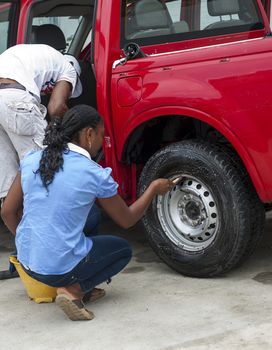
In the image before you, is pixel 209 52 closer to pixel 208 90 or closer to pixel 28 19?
pixel 208 90

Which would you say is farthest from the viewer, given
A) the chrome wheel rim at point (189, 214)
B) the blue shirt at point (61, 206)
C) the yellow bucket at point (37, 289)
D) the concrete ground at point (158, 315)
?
the chrome wheel rim at point (189, 214)

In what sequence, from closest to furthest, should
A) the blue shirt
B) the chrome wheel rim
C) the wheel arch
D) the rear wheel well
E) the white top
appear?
the blue shirt < the wheel arch < the chrome wheel rim < the rear wheel well < the white top

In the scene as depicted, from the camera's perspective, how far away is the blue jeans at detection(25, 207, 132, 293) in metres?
3.90

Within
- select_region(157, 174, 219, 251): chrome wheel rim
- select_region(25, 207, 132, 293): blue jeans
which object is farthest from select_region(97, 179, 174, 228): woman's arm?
select_region(157, 174, 219, 251): chrome wheel rim

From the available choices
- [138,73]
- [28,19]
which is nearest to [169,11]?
[138,73]

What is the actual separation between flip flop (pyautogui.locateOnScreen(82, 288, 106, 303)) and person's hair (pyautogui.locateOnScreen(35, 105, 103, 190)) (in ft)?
2.52

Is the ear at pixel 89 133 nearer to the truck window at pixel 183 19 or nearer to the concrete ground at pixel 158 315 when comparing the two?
the concrete ground at pixel 158 315

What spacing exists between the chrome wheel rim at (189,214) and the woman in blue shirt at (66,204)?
48cm

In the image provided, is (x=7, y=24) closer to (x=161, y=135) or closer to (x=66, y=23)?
(x=66, y=23)

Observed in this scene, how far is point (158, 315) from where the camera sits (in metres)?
3.93

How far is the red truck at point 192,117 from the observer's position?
4.03 metres

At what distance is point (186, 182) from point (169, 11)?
1285 millimetres

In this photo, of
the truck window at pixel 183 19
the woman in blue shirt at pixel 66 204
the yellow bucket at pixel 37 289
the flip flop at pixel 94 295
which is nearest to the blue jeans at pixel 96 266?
the woman in blue shirt at pixel 66 204

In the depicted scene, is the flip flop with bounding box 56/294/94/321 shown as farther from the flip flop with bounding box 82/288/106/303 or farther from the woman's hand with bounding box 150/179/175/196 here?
the woman's hand with bounding box 150/179/175/196
